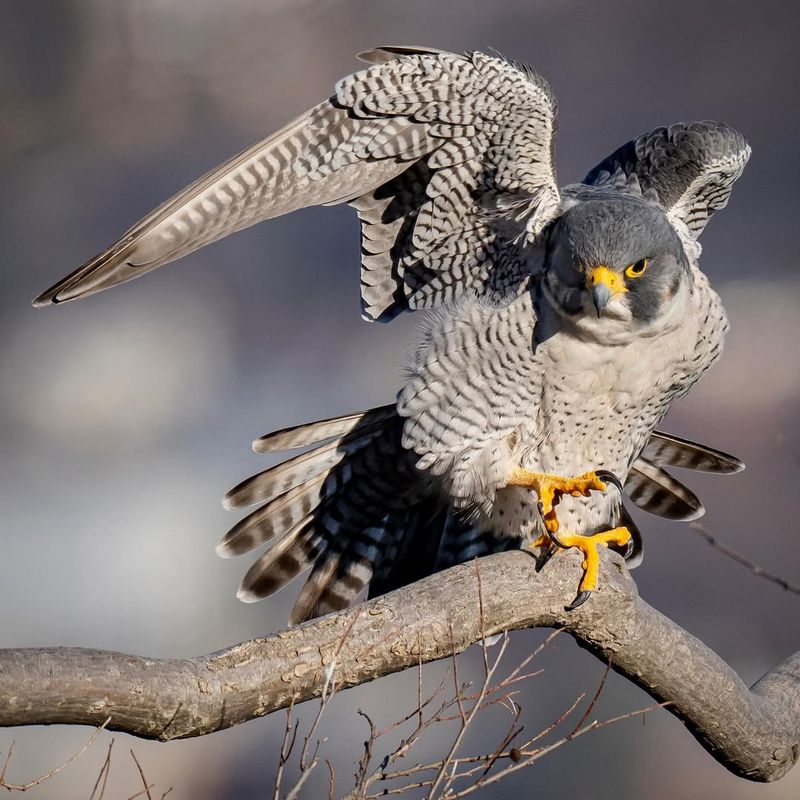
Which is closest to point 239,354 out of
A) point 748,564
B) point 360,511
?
point 360,511

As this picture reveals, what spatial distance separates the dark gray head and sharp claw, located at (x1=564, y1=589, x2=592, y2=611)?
0.62m

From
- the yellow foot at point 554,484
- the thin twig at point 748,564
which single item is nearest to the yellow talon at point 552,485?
the yellow foot at point 554,484

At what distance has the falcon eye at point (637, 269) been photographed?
2502 mm

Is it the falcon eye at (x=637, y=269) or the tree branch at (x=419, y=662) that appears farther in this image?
the falcon eye at (x=637, y=269)

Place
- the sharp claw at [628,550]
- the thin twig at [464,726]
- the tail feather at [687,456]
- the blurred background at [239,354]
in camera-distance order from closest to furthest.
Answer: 1. the thin twig at [464,726]
2. the tail feather at [687,456]
3. the sharp claw at [628,550]
4. the blurred background at [239,354]

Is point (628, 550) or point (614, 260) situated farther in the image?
point (628, 550)

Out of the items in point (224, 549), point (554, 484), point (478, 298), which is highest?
point (478, 298)

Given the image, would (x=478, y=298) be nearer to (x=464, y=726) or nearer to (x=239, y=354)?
(x=464, y=726)

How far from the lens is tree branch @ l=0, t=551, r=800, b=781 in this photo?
1654 mm

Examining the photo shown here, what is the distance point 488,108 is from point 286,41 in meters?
5.52

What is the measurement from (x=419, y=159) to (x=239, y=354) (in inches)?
161

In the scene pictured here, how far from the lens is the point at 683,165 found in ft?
9.38

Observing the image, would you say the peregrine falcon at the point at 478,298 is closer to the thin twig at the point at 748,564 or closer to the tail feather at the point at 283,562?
the tail feather at the point at 283,562

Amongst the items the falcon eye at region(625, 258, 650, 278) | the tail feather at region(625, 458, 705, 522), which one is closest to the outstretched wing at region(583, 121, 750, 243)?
the falcon eye at region(625, 258, 650, 278)
